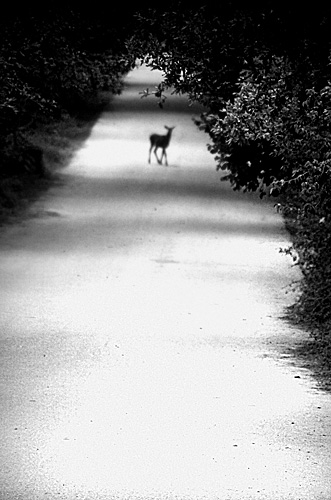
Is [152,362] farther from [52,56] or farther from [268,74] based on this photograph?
[52,56]

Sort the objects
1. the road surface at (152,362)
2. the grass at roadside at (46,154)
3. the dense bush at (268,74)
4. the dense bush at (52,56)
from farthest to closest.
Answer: the grass at roadside at (46,154), the dense bush at (52,56), the dense bush at (268,74), the road surface at (152,362)

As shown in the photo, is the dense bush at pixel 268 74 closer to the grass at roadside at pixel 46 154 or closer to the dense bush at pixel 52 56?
the dense bush at pixel 52 56

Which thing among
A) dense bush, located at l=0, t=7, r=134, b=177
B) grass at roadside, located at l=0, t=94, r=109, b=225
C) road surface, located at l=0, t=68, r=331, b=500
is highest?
dense bush, located at l=0, t=7, r=134, b=177

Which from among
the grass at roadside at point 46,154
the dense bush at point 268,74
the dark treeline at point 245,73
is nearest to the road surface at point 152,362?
the grass at roadside at point 46,154

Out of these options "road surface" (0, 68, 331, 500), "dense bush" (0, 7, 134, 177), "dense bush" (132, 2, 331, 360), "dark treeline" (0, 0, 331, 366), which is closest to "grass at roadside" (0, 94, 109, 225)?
"road surface" (0, 68, 331, 500)

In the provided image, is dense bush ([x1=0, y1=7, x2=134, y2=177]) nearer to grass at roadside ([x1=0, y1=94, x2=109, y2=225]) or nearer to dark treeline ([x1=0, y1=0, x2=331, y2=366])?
dark treeline ([x1=0, y1=0, x2=331, y2=366])

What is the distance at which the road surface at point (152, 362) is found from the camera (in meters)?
8.68

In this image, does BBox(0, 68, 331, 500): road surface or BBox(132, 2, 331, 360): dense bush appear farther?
BBox(132, 2, 331, 360): dense bush

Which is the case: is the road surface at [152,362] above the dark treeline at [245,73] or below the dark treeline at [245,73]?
below

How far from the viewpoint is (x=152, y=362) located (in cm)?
1251

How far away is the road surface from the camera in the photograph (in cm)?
868

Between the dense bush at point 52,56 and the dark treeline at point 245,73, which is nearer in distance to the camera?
the dark treeline at point 245,73

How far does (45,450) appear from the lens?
30.1 feet

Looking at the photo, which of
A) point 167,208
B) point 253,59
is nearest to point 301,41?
point 253,59
